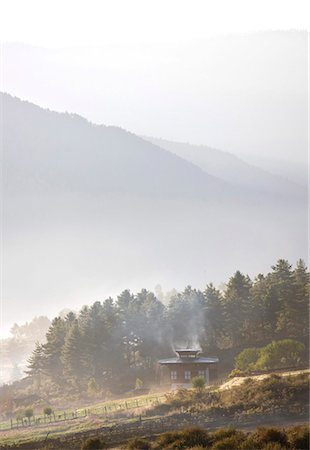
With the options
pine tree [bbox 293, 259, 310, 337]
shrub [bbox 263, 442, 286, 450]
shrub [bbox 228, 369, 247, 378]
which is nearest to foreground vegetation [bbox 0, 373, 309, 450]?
shrub [bbox 228, 369, 247, 378]

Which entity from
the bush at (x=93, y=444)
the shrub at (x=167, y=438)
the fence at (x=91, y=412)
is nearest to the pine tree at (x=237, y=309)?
the fence at (x=91, y=412)

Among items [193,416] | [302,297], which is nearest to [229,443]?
[193,416]

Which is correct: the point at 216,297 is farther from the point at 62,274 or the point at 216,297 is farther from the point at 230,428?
the point at 62,274

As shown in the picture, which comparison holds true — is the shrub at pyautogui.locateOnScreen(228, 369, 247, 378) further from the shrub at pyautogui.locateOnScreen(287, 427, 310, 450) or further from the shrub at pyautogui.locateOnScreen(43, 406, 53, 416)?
the shrub at pyautogui.locateOnScreen(43, 406, 53, 416)

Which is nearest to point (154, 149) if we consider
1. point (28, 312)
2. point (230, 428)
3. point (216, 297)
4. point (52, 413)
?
point (28, 312)

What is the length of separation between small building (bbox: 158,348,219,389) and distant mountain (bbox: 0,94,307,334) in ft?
67.7

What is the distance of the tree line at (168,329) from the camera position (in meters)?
31.3

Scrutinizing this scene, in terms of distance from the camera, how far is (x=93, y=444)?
27609 millimetres

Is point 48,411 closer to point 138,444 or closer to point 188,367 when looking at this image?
point 138,444

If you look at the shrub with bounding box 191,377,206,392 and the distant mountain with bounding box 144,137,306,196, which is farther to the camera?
the distant mountain with bounding box 144,137,306,196

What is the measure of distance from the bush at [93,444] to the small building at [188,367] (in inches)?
181

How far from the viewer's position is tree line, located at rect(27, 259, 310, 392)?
31281 millimetres

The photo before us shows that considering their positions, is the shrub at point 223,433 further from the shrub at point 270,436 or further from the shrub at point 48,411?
the shrub at point 48,411

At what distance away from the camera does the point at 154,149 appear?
65.6 metres
